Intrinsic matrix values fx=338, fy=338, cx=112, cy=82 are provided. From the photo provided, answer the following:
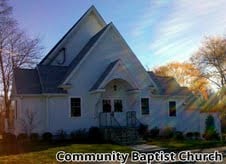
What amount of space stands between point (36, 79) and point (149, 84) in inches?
336

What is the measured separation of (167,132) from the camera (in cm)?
2533

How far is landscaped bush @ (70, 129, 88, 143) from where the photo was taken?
870 inches

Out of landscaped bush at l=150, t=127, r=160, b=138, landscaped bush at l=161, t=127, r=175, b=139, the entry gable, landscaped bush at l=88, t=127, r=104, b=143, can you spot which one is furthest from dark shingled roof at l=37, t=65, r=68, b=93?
landscaped bush at l=161, t=127, r=175, b=139

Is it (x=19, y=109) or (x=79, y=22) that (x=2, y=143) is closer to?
(x=19, y=109)

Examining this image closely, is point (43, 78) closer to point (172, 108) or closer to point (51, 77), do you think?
point (51, 77)

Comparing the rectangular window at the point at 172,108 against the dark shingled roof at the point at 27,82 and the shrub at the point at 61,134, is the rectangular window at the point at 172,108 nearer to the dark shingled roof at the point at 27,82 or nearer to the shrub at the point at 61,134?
the shrub at the point at 61,134

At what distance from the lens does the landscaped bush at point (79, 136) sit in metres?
22.1

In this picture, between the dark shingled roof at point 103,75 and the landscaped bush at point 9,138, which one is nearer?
the landscaped bush at point 9,138

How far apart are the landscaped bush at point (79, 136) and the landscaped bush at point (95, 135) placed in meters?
0.33

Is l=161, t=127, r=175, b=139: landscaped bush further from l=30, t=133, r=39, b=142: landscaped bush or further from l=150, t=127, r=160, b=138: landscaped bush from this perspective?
l=30, t=133, r=39, b=142: landscaped bush

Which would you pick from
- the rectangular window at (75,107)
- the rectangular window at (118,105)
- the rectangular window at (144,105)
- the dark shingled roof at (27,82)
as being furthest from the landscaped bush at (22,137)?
the rectangular window at (144,105)

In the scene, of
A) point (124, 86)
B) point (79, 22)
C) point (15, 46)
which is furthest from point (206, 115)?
point (15, 46)

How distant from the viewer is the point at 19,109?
75.4ft

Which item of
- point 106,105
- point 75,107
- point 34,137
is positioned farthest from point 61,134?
point 106,105
